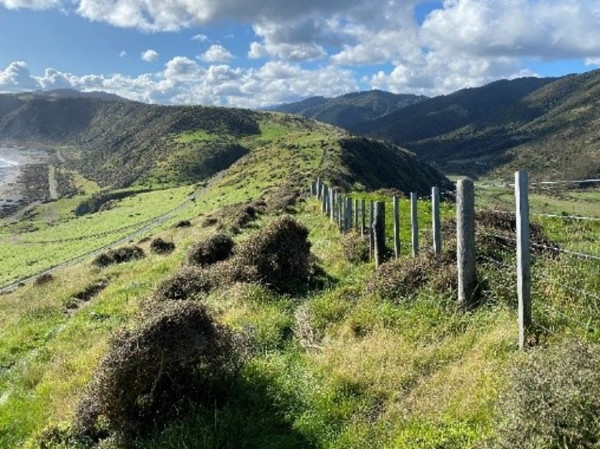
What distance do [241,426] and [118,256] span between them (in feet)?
93.3

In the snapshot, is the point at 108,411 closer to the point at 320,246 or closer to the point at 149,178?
the point at 320,246

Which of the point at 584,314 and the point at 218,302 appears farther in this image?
the point at 218,302

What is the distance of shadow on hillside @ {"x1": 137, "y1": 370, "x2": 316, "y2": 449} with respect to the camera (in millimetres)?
7566

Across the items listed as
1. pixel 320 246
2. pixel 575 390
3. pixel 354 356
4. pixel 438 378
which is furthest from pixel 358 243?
pixel 575 390

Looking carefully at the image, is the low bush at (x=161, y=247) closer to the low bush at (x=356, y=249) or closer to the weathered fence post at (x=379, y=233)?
the low bush at (x=356, y=249)

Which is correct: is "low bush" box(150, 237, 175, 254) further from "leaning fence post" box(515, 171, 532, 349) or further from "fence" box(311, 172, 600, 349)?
"leaning fence post" box(515, 171, 532, 349)

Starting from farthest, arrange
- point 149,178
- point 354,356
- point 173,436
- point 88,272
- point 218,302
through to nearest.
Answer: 1. point 149,178
2. point 88,272
3. point 218,302
4. point 354,356
5. point 173,436

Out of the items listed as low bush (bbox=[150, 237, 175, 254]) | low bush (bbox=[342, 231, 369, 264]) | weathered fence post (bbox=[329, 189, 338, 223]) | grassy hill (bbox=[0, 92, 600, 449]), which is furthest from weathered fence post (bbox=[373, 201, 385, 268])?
low bush (bbox=[150, 237, 175, 254])

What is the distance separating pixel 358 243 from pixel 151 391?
1021 cm

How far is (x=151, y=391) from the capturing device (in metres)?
8.44

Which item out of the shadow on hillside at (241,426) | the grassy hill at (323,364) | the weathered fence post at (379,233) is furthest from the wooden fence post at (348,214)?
the shadow on hillside at (241,426)

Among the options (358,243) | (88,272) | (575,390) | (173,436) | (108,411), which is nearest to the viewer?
(575,390)

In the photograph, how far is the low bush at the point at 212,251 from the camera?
19.1m

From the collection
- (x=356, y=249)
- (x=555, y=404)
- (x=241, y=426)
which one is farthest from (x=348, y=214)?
(x=555, y=404)
